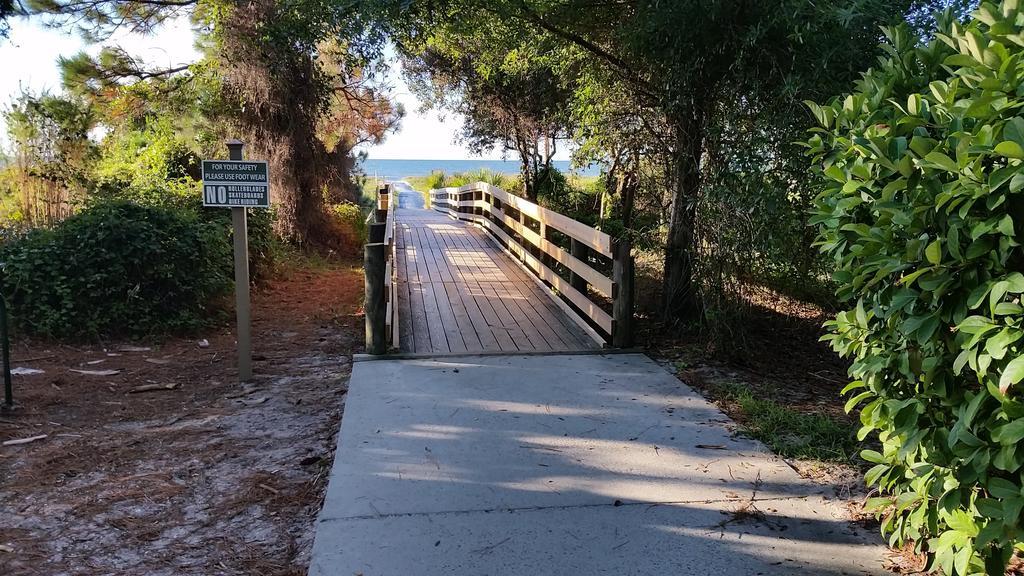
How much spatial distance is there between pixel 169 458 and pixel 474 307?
3978 millimetres

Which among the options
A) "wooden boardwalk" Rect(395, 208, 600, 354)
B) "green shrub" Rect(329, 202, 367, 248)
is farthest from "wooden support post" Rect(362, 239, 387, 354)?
"green shrub" Rect(329, 202, 367, 248)

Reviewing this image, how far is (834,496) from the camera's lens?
3438 millimetres

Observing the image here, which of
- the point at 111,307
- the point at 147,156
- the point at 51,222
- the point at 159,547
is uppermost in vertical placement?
the point at 147,156

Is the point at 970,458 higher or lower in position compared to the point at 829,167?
lower

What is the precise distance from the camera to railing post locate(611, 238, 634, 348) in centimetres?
599

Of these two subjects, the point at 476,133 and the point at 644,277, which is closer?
the point at 644,277

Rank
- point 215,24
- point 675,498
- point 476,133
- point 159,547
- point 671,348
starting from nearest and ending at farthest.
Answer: point 159,547 < point 675,498 < point 671,348 < point 215,24 < point 476,133

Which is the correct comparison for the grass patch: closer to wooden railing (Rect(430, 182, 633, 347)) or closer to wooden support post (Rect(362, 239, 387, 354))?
wooden railing (Rect(430, 182, 633, 347))

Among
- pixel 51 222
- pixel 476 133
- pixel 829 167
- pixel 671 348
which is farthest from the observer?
pixel 476 133

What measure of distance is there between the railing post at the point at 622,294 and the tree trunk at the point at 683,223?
56 centimetres

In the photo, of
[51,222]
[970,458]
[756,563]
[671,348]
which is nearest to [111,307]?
[51,222]

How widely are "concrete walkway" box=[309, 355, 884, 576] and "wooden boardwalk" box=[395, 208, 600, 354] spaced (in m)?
1.17

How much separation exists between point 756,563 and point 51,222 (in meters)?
8.08

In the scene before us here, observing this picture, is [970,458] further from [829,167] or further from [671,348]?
[671,348]
